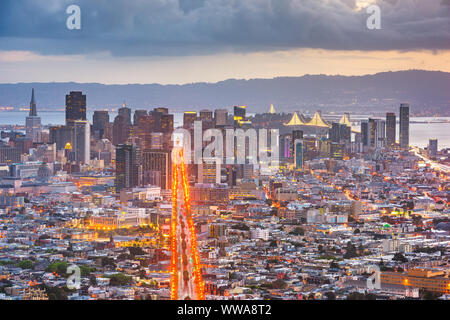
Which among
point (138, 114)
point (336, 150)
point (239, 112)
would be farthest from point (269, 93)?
→ point (336, 150)

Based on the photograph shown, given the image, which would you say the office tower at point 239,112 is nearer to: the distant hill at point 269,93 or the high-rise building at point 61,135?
the distant hill at point 269,93

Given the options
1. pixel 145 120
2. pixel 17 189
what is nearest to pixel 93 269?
pixel 17 189

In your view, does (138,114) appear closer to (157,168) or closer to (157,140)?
(157,140)

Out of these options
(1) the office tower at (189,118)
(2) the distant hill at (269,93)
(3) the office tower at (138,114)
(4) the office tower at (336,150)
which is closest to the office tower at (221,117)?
(2) the distant hill at (269,93)

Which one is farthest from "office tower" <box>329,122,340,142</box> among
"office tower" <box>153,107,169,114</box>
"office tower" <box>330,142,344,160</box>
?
"office tower" <box>153,107,169,114</box>

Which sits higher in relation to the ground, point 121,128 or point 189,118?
point 189,118

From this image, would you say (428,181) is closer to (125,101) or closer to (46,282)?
A: (125,101)
